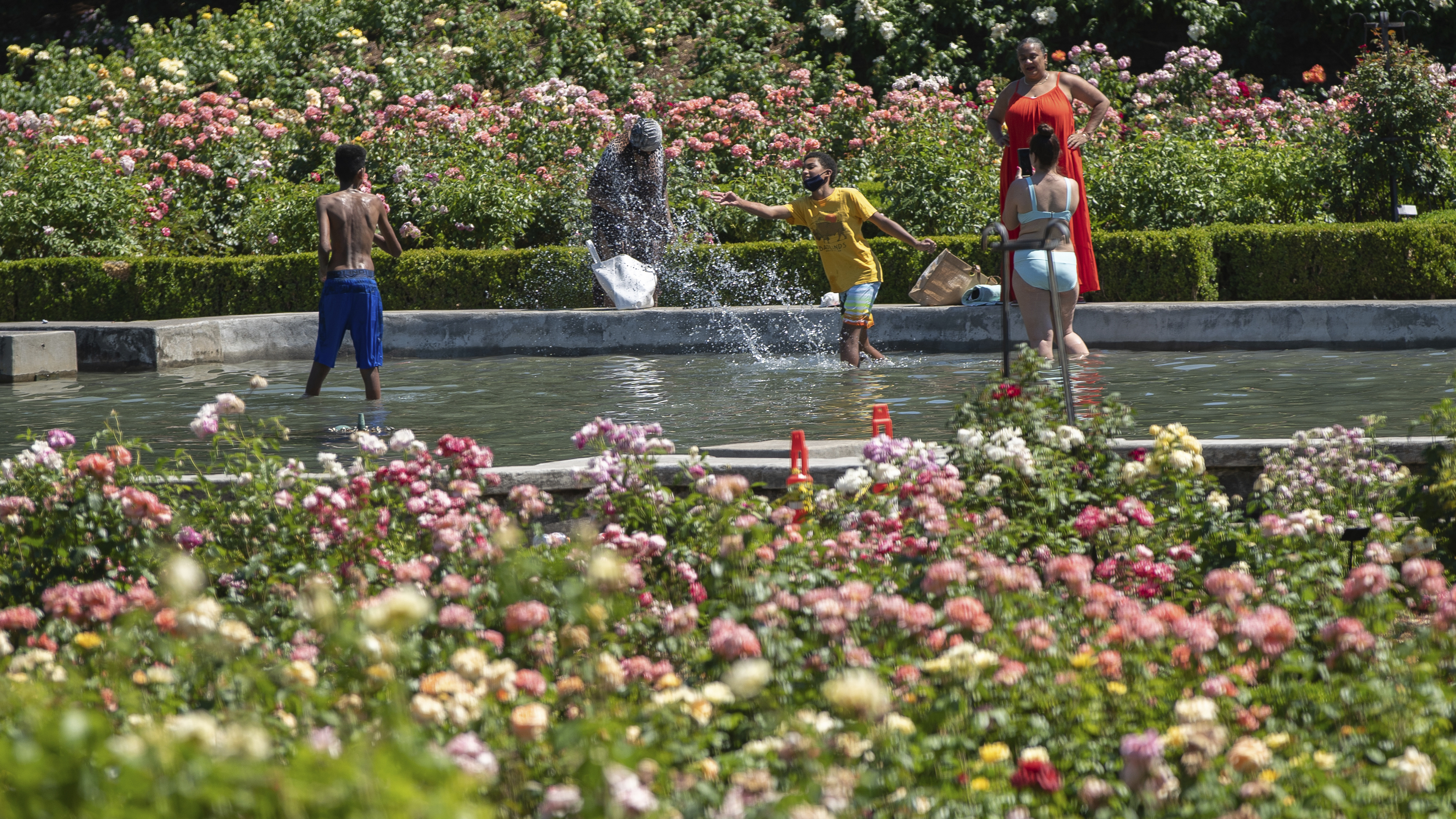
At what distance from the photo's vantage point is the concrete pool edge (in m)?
10.5

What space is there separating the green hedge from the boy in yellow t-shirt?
1.28 meters

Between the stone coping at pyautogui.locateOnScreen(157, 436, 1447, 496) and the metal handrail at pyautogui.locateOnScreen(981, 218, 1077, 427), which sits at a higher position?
the metal handrail at pyautogui.locateOnScreen(981, 218, 1077, 427)

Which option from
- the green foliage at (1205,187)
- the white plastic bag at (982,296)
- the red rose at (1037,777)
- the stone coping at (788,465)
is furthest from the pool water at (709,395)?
the red rose at (1037,777)

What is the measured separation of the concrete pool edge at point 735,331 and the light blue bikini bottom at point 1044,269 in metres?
2.67

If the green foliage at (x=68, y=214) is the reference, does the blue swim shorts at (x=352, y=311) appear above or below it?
below

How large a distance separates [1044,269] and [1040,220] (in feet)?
0.79

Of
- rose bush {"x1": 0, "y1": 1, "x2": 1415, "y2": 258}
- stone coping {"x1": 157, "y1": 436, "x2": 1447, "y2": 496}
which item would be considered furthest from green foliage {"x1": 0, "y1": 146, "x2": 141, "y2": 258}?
stone coping {"x1": 157, "y1": 436, "x2": 1447, "y2": 496}

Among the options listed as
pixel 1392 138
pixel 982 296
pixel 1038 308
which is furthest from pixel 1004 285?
pixel 1392 138

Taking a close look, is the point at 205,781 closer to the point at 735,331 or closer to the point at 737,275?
the point at 735,331

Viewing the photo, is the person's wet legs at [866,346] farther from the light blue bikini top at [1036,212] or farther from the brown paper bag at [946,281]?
the light blue bikini top at [1036,212]

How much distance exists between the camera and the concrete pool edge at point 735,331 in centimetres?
1048

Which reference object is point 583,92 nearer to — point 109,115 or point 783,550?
point 109,115

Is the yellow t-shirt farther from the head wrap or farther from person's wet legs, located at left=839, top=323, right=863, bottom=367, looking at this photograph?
the head wrap

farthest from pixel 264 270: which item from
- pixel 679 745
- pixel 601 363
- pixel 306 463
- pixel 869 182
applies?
pixel 679 745
